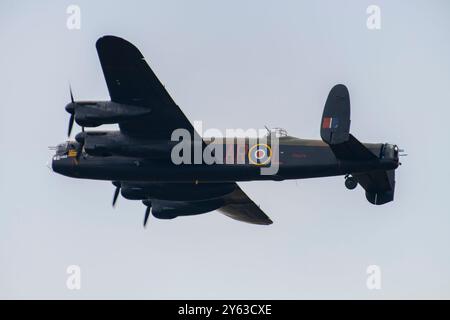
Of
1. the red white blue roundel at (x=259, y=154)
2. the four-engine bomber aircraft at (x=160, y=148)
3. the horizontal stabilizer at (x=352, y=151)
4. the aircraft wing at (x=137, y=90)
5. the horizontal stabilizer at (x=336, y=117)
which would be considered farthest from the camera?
the red white blue roundel at (x=259, y=154)

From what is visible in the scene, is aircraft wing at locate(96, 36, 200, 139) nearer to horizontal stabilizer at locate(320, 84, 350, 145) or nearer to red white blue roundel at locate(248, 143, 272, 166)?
red white blue roundel at locate(248, 143, 272, 166)

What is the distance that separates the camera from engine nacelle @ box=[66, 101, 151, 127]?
3600cm

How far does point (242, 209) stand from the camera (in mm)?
42812

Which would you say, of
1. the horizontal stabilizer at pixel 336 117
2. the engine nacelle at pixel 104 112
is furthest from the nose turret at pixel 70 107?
the horizontal stabilizer at pixel 336 117

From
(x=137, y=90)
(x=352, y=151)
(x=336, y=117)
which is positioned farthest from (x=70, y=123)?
(x=352, y=151)

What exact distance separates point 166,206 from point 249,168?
606 centimetres

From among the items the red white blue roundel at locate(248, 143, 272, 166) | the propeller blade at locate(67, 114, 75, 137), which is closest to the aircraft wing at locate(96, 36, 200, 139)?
the propeller blade at locate(67, 114, 75, 137)

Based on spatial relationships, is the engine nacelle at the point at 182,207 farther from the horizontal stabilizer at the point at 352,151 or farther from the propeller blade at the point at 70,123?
the horizontal stabilizer at the point at 352,151

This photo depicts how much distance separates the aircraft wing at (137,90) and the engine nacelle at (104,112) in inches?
7.5

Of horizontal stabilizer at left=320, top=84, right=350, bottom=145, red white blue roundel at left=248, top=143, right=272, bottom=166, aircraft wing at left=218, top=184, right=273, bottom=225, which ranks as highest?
horizontal stabilizer at left=320, top=84, right=350, bottom=145

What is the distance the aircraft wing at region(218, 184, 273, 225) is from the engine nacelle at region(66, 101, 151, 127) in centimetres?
714

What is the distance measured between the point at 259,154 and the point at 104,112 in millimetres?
5449

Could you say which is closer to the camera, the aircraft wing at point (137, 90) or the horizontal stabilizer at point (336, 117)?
the horizontal stabilizer at point (336, 117)

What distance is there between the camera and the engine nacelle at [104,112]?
1417 inches
